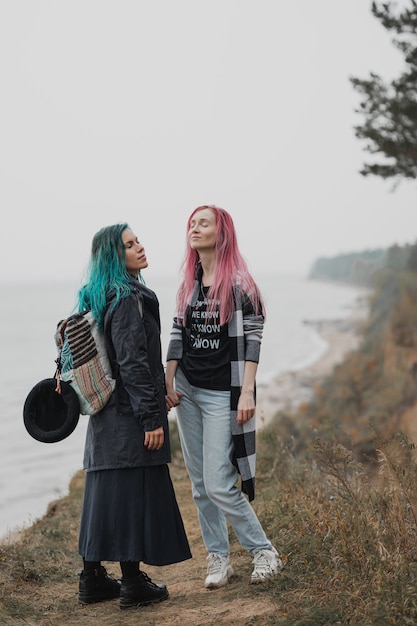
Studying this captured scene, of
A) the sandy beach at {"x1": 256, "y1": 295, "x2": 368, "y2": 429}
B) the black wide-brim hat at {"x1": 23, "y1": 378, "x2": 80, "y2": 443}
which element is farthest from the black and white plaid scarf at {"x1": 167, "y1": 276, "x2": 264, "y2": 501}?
the sandy beach at {"x1": 256, "y1": 295, "x2": 368, "y2": 429}

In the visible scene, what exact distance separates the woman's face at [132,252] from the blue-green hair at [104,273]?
23mm

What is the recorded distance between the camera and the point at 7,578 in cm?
438

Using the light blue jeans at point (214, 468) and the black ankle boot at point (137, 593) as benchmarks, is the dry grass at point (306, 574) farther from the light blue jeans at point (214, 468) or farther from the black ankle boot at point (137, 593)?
the light blue jeans at point (214, 468)

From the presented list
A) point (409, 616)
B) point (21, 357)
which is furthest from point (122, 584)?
point (21, 357)

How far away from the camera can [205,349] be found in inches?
158

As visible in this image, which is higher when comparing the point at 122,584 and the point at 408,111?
the point at 408,111

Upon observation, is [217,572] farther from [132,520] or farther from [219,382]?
[219,382]

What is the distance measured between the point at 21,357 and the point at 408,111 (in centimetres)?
2668

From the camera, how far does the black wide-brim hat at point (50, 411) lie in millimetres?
3779

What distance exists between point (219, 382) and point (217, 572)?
1.04 meters

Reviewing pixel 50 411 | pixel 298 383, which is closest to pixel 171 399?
pixel 50 411

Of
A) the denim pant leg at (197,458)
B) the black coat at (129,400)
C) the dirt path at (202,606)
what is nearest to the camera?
the dirt path at (202,606)

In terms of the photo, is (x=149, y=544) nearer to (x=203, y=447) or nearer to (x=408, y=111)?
(x=203, y=447)

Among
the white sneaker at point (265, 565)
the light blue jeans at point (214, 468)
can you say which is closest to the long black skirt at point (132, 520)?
the light blue jeans at point (214, 468)
